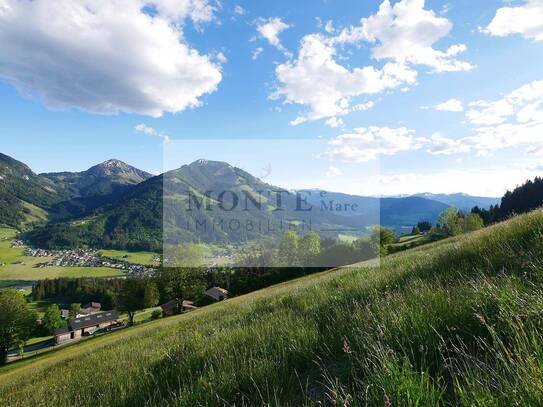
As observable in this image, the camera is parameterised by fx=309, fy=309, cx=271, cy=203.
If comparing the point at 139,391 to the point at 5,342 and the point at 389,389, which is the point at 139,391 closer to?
the point at 389,389

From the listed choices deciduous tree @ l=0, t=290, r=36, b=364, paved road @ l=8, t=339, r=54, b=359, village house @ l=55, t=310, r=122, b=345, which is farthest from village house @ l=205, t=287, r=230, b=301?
paved road @ l=8, t=339, r=54, b=359

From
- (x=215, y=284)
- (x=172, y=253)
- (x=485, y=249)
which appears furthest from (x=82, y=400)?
Result: (x=215, y=284)

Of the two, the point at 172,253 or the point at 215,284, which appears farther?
the point at 215,284

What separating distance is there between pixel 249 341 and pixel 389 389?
10.0 feet

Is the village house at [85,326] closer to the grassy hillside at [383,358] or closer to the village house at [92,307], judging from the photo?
the village house at [92,307]

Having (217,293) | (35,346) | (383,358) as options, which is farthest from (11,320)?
(383,358)

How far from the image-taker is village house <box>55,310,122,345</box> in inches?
4065

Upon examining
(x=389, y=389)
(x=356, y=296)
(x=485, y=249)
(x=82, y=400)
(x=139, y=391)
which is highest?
(x=485, y=249)

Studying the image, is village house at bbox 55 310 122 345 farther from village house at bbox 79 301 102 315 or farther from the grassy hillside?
the grassy hillside

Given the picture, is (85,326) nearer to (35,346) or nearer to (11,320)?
(35,346)

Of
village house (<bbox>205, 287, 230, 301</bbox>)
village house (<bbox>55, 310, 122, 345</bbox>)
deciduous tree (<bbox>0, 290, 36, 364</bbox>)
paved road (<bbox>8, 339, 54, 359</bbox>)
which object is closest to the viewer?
deciduous tree (<bbox>0, 290, 36, 364</bbox>)

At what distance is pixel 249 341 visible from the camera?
4.86 m

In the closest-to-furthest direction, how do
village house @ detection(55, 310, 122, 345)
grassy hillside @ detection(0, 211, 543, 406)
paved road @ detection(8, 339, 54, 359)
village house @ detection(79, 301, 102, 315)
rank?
1. grassy hillside @ detection(0, 211, 543, 406)
2. paved road @ detection(8, 339, 54, 359)
3. village house @ detection(55, 310, 122, 345)
4. village house @ detection(79, 301, 102, 315)

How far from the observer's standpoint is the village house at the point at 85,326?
339 feet
